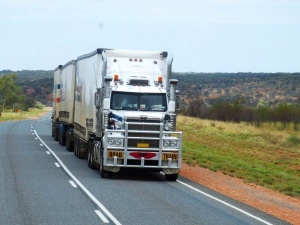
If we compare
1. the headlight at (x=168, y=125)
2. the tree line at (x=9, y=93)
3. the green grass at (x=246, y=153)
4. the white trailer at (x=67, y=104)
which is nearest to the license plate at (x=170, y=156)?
the headlight at (x=168, y=125)

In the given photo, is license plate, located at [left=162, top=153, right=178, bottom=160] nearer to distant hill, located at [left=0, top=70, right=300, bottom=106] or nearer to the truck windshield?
the truck windshield

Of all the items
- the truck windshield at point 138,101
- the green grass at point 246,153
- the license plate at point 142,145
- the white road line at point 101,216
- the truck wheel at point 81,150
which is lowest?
the green grass at point 246,153

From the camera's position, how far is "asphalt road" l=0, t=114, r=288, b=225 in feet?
44.9

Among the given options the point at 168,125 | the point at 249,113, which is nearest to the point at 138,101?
the point at 168,125

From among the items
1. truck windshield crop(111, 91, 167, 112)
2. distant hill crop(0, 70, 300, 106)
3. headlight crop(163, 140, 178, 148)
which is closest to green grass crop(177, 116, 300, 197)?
headlight crop(163, 140, 178, 148)

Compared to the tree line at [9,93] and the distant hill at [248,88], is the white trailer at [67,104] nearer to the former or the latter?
the distant hill at [248,88]

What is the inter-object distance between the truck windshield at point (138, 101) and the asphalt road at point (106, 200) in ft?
7.11

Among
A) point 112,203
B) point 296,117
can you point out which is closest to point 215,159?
point 112,203

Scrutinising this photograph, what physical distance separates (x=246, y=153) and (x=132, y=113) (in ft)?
66.7

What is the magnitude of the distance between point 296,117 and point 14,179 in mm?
51204

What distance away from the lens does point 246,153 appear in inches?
1617

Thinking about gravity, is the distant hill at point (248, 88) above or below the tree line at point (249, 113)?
above

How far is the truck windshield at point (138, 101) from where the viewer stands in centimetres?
2230

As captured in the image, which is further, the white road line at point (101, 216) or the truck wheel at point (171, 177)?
the truck wheel at point (171, 177)
